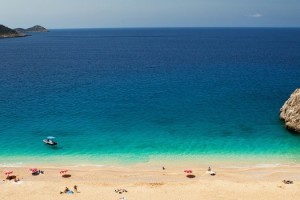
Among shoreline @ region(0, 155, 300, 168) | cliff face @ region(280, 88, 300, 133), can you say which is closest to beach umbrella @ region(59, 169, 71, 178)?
shoreline @ region(0, 155, 300, 168)

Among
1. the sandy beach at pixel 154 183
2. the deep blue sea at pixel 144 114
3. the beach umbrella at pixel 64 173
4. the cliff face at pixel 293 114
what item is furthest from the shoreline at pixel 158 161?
A: the cliff face at pixel 293 114

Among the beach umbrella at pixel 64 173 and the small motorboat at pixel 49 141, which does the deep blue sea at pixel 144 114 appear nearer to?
the small motorboat at pixel 49 141

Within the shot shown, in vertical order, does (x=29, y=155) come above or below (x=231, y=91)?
below

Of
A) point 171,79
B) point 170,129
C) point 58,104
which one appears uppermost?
point 171,79

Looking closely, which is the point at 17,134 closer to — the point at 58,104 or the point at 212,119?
the point at 58,104

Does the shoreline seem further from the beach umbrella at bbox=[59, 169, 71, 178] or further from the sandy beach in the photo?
the beach umbrella at bbox=[59, 169, 71, 178]

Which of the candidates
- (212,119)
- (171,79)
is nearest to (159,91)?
(171,79)

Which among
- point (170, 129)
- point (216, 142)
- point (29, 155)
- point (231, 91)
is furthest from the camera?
point (231, 91)

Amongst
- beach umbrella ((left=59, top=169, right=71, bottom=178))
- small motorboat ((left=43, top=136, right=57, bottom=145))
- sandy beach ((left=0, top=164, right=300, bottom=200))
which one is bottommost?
sandy beach ((left=0, top=164, right=300, bottom=200))

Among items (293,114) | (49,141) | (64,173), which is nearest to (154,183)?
(64,173)
